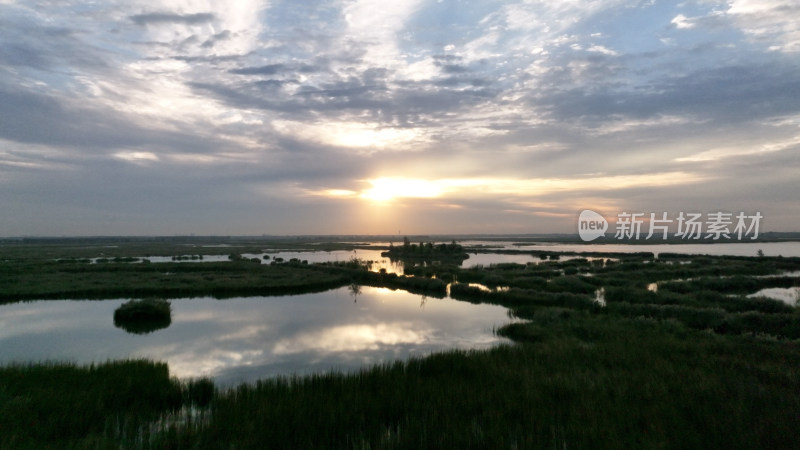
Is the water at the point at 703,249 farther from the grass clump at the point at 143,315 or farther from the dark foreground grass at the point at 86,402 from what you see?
the dark foreground grass at the point at 86,402

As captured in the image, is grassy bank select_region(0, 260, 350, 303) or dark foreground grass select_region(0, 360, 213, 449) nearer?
dark foreground grass select_region(0, 360, 213, 449)

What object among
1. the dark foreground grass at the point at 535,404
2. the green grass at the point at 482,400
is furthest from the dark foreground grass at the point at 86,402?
the dark foreground grass at the point at 535,404

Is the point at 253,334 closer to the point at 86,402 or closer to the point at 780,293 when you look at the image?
the point at 86,402

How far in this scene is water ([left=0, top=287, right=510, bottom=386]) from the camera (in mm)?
11602

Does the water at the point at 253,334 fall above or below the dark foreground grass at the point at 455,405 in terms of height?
below

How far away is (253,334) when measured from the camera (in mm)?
14695

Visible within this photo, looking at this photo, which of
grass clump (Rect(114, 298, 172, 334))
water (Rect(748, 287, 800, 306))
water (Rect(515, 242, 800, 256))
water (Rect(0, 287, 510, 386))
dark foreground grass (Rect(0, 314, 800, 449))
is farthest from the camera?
water (Rect(515, 242, 800, 256))

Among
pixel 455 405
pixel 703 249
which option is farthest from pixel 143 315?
pixel 703 249

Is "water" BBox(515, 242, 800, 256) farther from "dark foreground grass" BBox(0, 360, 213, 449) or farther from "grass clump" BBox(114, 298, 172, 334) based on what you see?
"dark foreground grass" BBox(0, 360, 213, 449)

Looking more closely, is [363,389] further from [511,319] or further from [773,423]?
[511,319]

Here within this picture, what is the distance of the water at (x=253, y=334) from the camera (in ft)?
38.1

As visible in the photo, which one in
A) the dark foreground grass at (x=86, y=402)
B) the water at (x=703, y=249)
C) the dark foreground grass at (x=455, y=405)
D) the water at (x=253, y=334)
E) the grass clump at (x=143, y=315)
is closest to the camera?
the dark foreground grass at (x=86, y=402)

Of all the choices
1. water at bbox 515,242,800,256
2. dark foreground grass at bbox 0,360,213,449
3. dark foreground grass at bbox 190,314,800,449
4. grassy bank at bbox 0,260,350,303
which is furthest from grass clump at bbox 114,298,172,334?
water at bbox 515,242,800,256

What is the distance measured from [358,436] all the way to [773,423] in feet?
21.2
